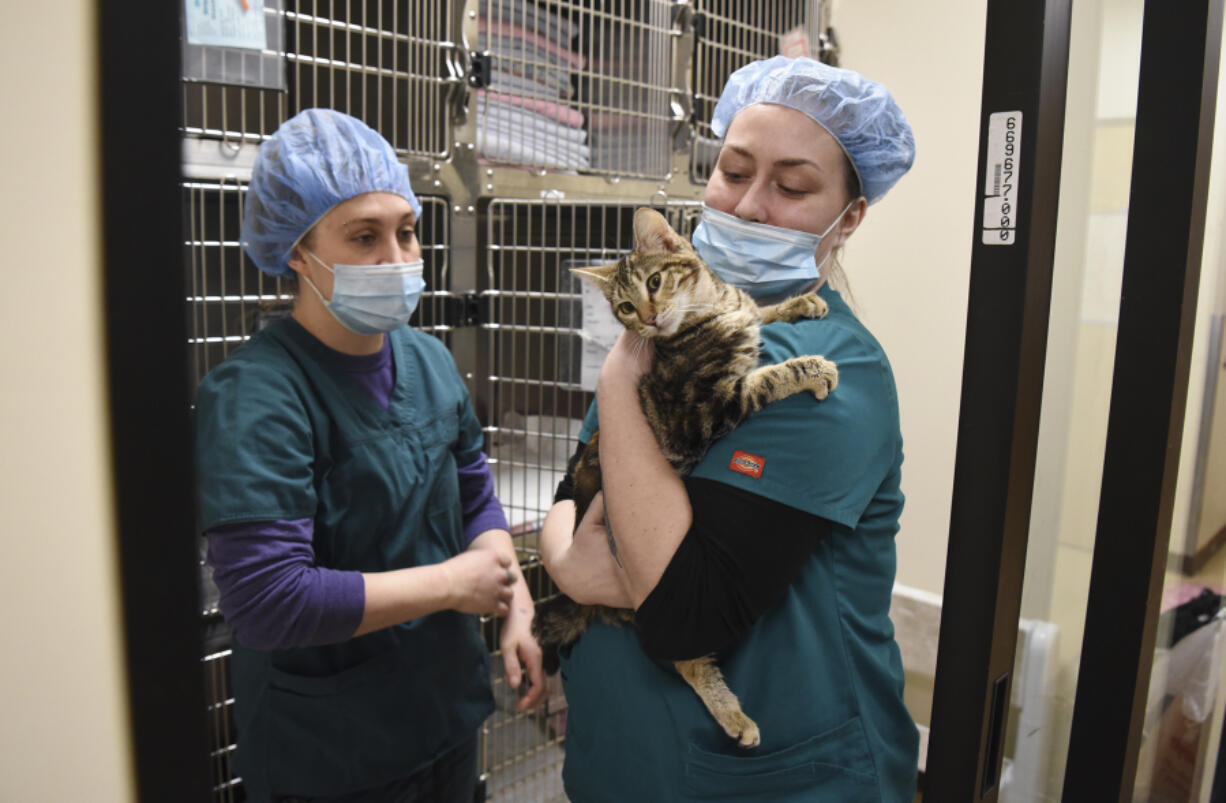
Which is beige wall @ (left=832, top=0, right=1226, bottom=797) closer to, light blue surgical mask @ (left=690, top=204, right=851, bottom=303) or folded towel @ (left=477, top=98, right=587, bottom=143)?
light blue surgical mask @ (left=690, top=204, right=851, bottom=303)

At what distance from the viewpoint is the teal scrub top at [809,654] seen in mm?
831

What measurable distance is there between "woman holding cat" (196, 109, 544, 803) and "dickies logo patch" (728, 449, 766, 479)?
0.56 metres

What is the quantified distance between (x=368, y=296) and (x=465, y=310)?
0.46 metres

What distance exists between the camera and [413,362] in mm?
A: 1345

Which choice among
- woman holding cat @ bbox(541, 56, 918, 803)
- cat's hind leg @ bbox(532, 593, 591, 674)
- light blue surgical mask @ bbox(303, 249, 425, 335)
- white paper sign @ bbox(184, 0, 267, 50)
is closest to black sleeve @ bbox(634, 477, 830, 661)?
woman holding cat @ bbox(541, 56, 918, 803)

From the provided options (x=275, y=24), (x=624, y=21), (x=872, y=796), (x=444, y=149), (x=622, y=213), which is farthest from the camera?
(x=622, y=213)

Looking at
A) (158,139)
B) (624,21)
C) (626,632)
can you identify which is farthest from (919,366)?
(158,139)

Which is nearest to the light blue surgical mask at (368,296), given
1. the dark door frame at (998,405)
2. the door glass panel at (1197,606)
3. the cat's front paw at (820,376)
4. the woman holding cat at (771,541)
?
the woman holding cat at (771,541)

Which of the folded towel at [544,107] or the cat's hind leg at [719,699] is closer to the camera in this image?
the cat's hind leg at [719,699]

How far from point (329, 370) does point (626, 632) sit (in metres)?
0.60

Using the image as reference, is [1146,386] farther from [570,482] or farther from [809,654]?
[570,482]

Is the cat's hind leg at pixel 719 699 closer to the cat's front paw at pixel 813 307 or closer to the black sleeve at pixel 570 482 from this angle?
the black sleeve at pixel 570 482

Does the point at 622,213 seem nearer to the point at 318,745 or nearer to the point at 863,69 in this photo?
the point at 863,69

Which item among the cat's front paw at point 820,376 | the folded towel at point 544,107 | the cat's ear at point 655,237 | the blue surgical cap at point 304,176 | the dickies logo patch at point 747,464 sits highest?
the folded towel at point 544,107
